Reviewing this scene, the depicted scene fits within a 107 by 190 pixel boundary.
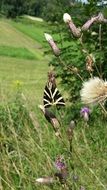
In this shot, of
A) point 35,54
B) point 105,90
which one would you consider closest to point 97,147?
point 105,90

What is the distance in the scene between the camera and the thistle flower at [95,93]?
49.8 inches

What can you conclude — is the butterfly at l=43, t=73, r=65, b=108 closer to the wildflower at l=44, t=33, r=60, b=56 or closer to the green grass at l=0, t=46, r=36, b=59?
the wildflower at l=44, t=33, r=60, b=56

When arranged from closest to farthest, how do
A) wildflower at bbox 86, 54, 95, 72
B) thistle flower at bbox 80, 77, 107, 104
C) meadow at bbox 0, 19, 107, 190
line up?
thistle flower at bbox 80, 77, 107, 104 < wildflower at bbox 86, 54, 95, 72 < meadow at bbox 0, 19, 107, 190

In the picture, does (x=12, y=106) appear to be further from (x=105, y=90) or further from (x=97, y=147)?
(x=105, y=90)

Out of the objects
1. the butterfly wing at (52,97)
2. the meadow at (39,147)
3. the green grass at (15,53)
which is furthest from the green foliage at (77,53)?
the green grass at (15,53)

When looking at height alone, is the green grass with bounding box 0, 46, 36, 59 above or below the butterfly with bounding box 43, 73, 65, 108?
above

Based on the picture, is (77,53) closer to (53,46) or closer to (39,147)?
(39,147)

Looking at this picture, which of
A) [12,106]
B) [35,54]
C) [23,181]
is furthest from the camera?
[35,54]

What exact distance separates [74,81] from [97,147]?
7.92 feet

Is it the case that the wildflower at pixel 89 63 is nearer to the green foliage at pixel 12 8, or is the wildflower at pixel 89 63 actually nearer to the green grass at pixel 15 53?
the green grass at pixel 15 53

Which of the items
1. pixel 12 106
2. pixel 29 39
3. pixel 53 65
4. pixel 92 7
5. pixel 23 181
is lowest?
pixel 23 181

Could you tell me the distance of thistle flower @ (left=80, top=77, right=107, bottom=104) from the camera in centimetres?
126

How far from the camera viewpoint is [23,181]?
3004 millimetres

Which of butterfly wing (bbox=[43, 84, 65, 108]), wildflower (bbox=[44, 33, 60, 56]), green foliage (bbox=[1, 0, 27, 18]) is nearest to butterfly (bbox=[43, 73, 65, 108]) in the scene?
butterfly wing (bbox=[43, 84, 65, 108])
